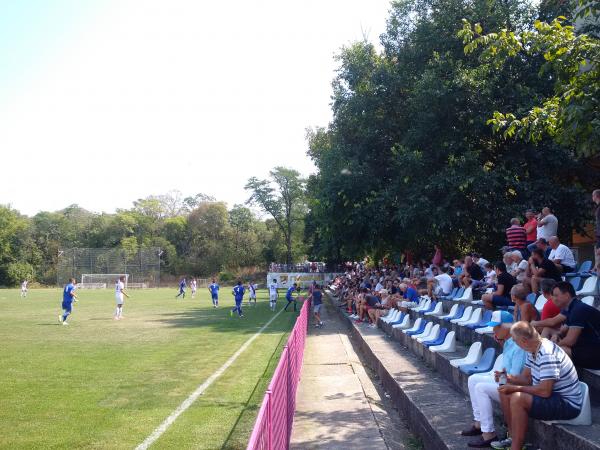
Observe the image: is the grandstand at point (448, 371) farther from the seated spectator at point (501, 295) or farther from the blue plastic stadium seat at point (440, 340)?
the seated spectator at point (501, 295)

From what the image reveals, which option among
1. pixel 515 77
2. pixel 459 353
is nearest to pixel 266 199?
pixel 515 77

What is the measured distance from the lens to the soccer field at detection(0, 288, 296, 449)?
6.87 meters

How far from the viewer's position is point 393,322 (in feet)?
52.3

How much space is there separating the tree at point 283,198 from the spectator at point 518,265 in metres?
82.6

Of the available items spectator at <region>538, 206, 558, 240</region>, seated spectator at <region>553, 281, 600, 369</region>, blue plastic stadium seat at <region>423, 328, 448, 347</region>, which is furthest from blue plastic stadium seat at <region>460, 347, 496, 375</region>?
spectator at <region>538, 206, 558, 240</region>

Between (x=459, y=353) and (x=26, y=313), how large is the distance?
2360 cm

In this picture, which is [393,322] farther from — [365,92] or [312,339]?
[365,92]

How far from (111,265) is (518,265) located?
70553 millimetres

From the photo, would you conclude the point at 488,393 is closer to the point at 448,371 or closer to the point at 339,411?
the point at 448,371

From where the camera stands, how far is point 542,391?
4812mm

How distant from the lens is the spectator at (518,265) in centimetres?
1109

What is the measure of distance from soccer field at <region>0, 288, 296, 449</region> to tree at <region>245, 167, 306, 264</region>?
76.2m

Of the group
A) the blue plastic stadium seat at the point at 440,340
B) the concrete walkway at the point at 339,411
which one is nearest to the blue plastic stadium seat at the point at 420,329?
the concrete walkway at the point at 339,411

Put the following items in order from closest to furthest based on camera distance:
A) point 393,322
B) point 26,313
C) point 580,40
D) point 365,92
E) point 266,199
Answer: point 580,40, point 393,322, point 365,92, point 26,313, point 266,199
